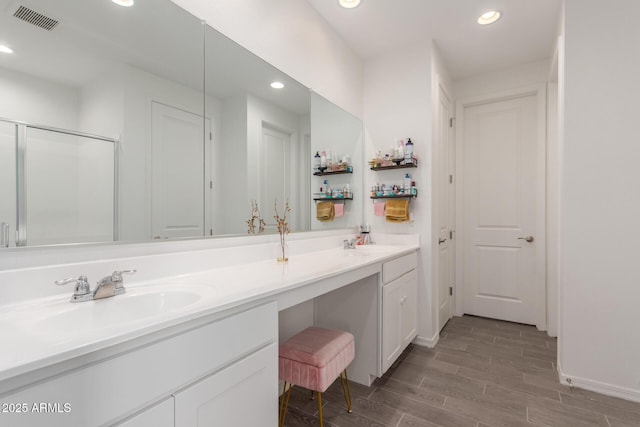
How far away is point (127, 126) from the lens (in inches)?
46.7

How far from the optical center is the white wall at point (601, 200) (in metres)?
1.78

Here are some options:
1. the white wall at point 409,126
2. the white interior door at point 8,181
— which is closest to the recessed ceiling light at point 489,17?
the white wall at point 409,126

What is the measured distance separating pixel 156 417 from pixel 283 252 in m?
1.08

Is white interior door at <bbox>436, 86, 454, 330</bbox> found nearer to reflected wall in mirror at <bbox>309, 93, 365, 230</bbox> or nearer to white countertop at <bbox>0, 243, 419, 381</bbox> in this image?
reflected wall in mirror at <bbox>309, 93, 365, 230</bbox>

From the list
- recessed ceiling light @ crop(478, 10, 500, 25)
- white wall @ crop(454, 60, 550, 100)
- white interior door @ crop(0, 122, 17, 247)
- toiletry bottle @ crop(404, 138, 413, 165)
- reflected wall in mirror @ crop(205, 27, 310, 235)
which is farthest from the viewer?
white wall @ crop(454, 60, 550, 100)

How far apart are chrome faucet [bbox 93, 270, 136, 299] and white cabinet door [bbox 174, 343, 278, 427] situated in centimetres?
45

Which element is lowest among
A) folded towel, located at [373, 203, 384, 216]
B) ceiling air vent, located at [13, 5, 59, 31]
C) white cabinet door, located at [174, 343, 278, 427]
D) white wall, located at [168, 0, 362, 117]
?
white cabinet door, located at [174, 343, 278, 427]

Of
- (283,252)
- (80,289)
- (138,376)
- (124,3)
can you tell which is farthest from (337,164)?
(138,376)

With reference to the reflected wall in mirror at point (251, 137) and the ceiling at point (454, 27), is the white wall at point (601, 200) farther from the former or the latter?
the reflected wall in mirror at point (251, 137)

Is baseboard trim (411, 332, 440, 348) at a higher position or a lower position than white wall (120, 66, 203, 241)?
lower

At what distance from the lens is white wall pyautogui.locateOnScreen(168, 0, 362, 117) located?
1.56 m

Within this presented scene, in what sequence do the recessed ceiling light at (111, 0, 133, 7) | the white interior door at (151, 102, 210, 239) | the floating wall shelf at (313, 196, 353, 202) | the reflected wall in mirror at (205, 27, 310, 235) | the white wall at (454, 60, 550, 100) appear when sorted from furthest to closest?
the white wall at (454, 60, 550, 100)
the floating wall shelf at (313, 196, 353, 202)
the reflected wall in mirror at (205, 27, 310, 235)
the white interior door at (151, 102, 210, 239)
the recessed ceiling light at (111, 0, 133, 7)

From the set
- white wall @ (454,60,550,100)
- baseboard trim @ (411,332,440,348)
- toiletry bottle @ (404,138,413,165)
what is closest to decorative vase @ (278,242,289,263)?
toiletry bottle @ (404,138,413,165)

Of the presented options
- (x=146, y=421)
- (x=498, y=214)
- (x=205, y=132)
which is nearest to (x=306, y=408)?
(x=146, y=421)
